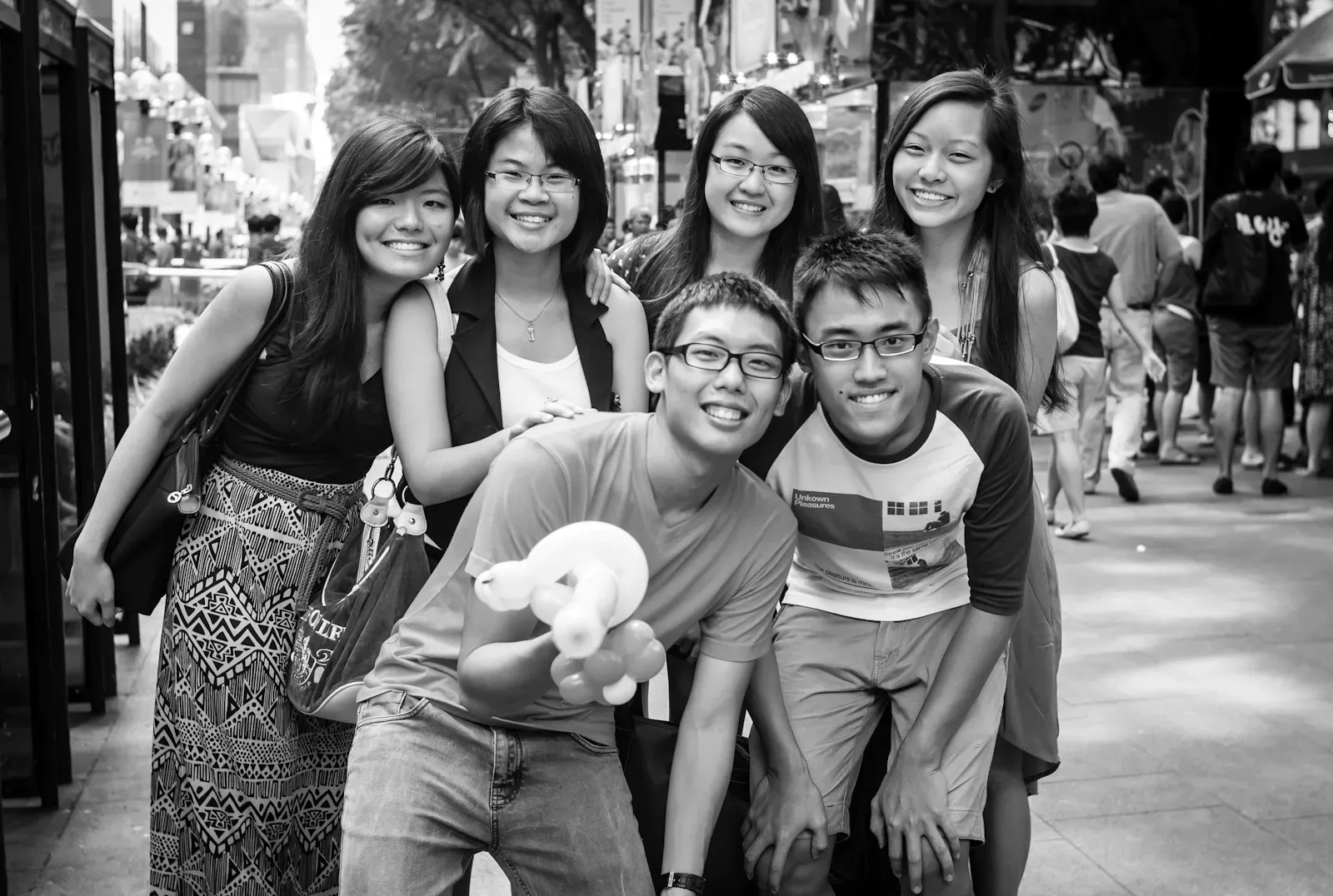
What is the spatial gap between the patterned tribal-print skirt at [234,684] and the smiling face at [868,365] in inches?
45.0

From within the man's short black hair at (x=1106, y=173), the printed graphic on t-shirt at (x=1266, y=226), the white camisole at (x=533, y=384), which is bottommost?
the white camisole at (x=533, y=384)

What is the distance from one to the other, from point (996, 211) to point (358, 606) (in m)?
1.74

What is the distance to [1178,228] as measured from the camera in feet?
40.8

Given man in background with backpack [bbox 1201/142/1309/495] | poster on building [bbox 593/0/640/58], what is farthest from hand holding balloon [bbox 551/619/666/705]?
poster on building [bbox 593/0/640/58]

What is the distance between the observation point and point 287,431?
10.3 ft

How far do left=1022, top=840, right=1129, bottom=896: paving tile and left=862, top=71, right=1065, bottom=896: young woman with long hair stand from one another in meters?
0.80

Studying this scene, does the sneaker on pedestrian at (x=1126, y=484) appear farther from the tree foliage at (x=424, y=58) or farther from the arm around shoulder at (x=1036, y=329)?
the tree foliage at (x=424, y=58)

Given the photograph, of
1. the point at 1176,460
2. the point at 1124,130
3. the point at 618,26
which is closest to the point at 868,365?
the point at 1176,460

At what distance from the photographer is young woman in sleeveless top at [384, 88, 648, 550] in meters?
3.02

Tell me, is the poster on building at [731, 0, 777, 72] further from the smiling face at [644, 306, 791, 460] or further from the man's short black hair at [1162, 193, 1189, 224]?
the smiling face at [644, 306, 791, 460]

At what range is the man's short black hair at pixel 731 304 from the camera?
8.64 ft

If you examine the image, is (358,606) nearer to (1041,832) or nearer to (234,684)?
(234,684)

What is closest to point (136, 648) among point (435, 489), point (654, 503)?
point (435, 489)

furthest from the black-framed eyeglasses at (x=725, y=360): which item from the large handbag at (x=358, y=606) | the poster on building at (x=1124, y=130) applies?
the poster on building at (x=1124, y=130)
